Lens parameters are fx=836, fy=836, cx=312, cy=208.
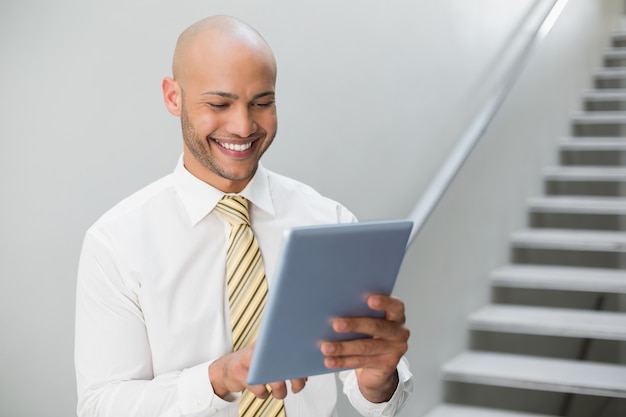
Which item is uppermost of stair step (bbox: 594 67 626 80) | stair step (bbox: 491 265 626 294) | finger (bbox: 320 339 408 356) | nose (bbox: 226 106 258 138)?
nose (bbox: 226 106 258 138)

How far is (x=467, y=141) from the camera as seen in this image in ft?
11.8

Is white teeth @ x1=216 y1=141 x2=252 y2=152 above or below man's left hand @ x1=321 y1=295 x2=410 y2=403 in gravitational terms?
above

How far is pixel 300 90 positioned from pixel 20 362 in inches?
47.4

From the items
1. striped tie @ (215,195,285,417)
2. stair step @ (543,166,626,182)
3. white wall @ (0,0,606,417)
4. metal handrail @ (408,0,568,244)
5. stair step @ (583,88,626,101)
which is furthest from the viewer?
stair step @ (583,88,626,101)

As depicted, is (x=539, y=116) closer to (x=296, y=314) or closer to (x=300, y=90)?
(x=300, y=90)

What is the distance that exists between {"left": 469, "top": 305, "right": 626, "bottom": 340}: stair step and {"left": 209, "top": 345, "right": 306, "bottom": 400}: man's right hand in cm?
249

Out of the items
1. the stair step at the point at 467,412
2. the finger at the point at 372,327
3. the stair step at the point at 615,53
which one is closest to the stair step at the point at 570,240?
the stair step at the point at 467,412

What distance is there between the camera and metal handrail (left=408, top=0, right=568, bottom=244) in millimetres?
3182

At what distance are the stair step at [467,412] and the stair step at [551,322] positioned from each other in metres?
0.40

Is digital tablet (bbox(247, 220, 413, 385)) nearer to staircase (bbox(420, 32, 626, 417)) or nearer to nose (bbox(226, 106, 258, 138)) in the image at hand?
nose (bbox(226, 106, 258, 138))

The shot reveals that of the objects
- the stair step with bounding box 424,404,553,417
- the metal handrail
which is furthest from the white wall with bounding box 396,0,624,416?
the metal handrail

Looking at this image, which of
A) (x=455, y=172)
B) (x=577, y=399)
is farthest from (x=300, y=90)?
(x=577, y=399)

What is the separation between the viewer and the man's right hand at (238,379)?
132 cm

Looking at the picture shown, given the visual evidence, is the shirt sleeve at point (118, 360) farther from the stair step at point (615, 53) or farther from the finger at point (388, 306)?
the stair step at point (615, 53)
